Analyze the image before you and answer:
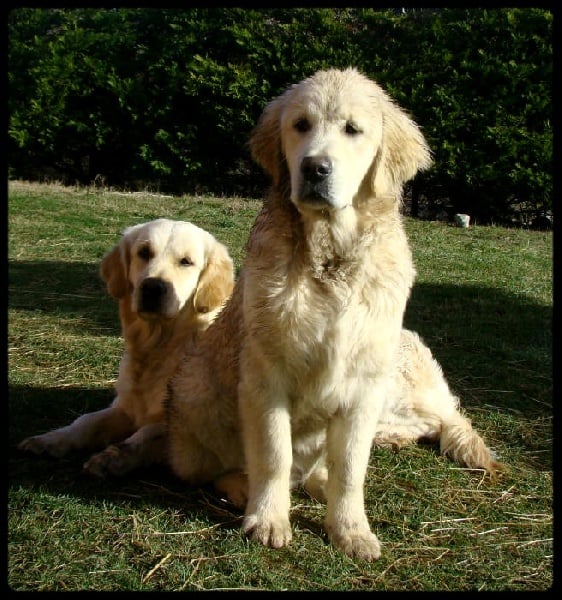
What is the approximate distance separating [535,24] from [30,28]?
8.37 metres

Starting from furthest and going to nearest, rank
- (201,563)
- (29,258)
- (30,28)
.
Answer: (30,28), (29,258), (201,563)

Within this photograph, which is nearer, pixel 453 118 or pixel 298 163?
pixel 298 163

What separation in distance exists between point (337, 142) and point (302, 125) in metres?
0.19

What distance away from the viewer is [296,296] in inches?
108

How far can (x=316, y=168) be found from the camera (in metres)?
2.70

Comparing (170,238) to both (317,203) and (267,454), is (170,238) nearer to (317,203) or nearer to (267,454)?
(317,203)

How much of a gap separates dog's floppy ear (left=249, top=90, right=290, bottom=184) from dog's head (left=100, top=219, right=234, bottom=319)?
791 mm

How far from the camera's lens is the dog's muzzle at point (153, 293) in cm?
359

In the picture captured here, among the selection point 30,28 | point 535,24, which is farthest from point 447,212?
point 30,28

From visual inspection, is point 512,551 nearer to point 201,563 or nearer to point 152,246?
point 201,563

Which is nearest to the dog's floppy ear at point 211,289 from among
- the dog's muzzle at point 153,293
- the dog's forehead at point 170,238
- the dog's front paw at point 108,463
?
the dog's forehead at point 170,238

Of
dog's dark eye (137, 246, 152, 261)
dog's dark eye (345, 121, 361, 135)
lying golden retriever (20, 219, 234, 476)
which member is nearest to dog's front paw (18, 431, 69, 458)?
lying golden retriever (20, 219, 234, 476)

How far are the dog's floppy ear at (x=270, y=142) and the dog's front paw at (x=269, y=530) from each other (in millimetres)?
1416

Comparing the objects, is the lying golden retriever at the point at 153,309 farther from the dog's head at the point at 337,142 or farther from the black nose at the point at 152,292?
the dog's head at the point at 337,142
